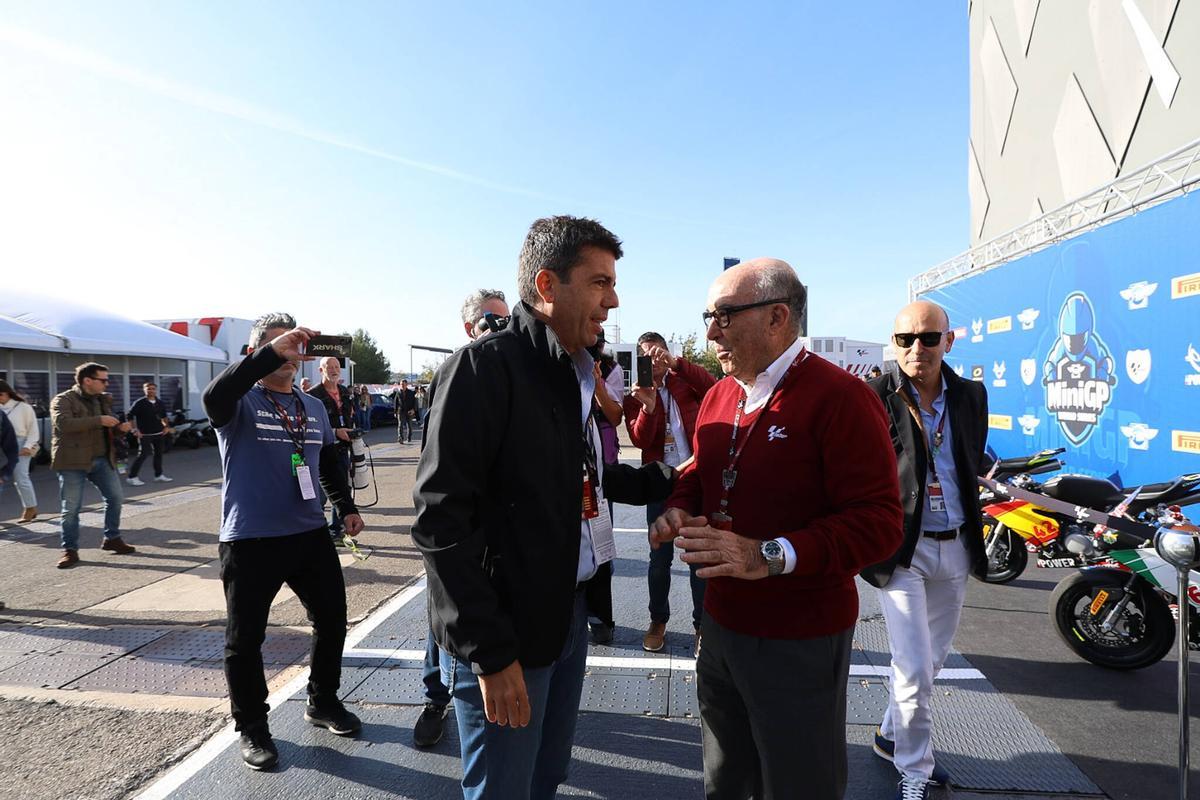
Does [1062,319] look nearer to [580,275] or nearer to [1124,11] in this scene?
[1124,11]

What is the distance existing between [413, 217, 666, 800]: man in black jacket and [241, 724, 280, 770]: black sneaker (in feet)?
5.52

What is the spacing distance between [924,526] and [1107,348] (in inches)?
221

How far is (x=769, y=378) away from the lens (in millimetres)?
1957

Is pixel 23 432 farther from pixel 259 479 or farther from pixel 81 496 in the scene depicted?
pixel 259 479

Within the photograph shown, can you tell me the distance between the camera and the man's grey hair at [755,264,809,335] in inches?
74.9

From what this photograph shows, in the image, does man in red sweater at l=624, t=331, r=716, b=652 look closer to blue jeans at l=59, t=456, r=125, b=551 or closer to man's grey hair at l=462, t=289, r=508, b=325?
man's grey hair at l=462, t=289, r=508, b=325

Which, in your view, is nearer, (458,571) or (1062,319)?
(458,571)

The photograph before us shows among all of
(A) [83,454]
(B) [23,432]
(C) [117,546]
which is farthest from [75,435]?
(B) [23,432]

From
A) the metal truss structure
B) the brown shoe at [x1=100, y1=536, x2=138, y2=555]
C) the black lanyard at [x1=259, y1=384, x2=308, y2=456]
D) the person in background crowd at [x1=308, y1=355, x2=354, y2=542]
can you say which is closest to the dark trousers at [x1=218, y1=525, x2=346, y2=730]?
the black lanyard at [x1=259, y1=384, x2=308, y2=456]

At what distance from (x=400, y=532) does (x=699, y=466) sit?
655 centimetres

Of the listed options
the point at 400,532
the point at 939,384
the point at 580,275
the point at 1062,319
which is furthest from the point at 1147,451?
the point at 400,532

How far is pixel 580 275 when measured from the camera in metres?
1.77

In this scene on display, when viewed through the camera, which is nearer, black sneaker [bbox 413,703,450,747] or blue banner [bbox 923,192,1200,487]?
black sneaker [bbox 413,703,450,747]

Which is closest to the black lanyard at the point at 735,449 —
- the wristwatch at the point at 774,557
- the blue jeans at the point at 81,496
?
the wristwatch at the point at 774,557
